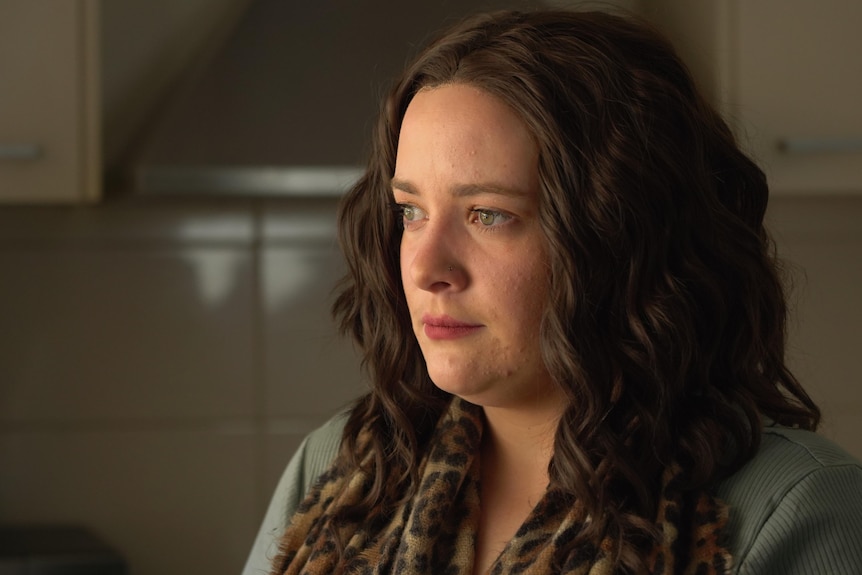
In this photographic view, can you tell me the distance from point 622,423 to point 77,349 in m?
1.28

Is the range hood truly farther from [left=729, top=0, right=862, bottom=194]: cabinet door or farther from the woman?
the woman

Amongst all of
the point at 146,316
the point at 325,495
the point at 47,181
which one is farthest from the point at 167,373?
the point at 325,495

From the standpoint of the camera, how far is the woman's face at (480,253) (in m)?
0.88

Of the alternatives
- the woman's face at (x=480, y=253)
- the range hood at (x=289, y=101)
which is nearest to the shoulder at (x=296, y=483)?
the woman's face at (x=480, y=253)

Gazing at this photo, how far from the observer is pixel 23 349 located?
1.94 meters

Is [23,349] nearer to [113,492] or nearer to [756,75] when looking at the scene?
[113,492]

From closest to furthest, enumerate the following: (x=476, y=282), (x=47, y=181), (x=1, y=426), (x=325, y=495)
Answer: (x=476, y=282) < (x=325, y=495) < (x=47, y=181) < (x=1, y=426)

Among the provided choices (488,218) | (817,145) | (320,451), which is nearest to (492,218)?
(488,218)

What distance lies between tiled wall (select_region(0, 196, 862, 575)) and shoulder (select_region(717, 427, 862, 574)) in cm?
112

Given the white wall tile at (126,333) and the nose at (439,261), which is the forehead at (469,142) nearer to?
the nose at (439,261)

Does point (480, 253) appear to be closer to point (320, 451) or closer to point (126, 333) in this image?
point (320, 451)

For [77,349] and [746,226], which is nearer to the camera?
[746,226]

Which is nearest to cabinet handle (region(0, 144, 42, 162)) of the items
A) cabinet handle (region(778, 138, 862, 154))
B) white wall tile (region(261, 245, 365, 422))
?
white wall tile (region(261, 245, 365, 422))

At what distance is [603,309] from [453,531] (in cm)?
24
